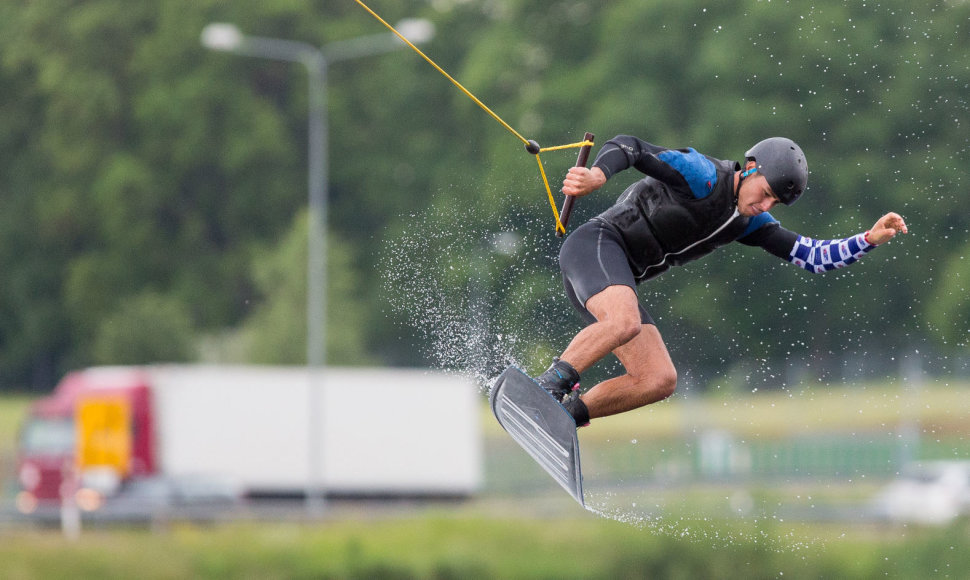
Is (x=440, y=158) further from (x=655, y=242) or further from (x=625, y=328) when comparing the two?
(x=625, y=328)

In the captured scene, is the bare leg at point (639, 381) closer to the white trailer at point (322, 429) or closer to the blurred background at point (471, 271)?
the blurred background at point (471, 271)

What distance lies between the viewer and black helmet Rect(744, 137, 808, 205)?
8984 mm

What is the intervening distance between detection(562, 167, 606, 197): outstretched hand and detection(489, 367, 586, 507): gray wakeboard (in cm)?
147

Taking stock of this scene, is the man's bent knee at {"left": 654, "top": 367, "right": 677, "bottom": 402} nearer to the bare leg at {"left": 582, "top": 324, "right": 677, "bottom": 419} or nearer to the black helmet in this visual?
the bare leg at {"left": 582, "top": 324, "right": 677, "bottom": 419}

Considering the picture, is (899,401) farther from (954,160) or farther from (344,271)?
(344,271)

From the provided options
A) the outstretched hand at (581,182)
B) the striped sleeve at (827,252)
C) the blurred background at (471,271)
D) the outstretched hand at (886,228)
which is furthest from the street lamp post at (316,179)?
the outstretched hand at (581,182)

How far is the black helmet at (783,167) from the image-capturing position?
29.5 feet

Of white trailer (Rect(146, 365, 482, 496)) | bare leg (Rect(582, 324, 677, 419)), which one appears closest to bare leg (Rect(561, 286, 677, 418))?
bare leg (Rect(582, 324, 677, 419))

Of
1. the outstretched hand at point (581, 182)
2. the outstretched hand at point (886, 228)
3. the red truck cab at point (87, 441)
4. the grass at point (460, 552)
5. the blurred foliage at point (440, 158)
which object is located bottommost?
the grass at point (460, 552)

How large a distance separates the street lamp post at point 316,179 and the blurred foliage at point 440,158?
69cm

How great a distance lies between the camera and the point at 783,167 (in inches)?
354

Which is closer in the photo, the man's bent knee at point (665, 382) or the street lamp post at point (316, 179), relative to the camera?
the man's bent knee at point (665, 382)

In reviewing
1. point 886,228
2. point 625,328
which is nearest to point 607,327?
point 625,328

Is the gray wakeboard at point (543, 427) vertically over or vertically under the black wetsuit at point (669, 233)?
under
